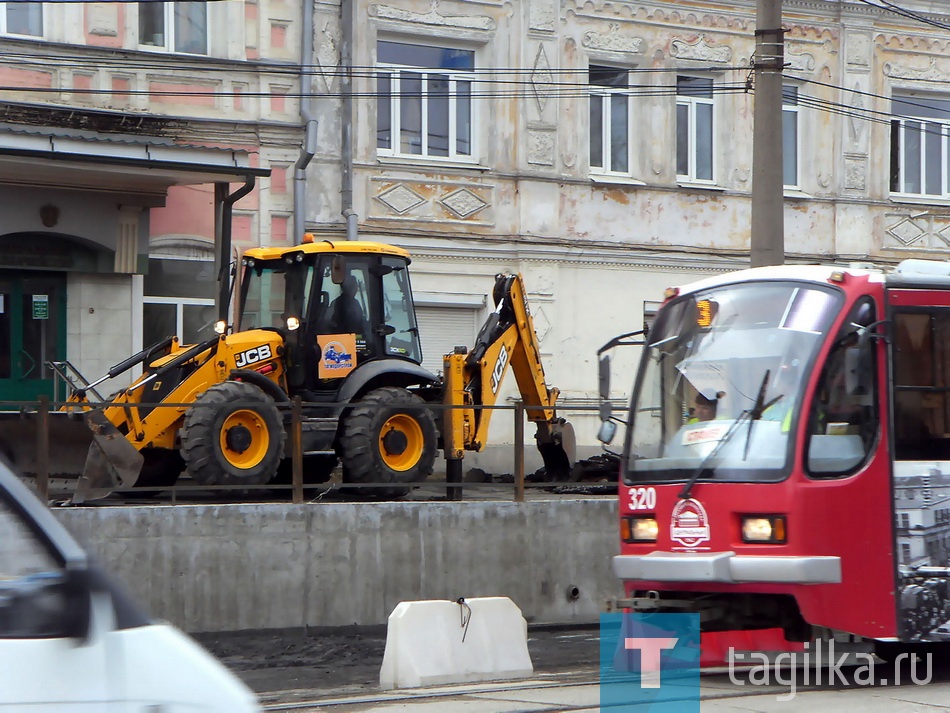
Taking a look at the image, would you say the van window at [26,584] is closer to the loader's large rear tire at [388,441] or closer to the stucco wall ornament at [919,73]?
the loader's large rear tire at [388,441]

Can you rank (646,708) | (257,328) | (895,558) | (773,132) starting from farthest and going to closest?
(257,328) < (773,132) < (895,558) < (646,708)

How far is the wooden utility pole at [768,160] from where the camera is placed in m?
13.6

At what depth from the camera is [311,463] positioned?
50.9ft

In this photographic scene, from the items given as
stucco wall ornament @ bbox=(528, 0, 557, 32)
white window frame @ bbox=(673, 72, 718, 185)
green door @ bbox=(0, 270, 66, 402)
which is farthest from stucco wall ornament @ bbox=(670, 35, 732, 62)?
green door @ bbox=(0, 270, 66, 402)

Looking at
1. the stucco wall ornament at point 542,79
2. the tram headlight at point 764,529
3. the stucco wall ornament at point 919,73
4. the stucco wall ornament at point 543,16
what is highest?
the stucco wall ornament at point 543,16

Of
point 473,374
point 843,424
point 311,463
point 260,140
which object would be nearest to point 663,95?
point 260,140

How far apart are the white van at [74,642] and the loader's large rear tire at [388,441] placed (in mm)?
10822

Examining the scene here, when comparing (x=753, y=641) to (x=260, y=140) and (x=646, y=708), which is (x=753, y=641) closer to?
(x=646, y=708)

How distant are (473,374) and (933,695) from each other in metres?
8.36

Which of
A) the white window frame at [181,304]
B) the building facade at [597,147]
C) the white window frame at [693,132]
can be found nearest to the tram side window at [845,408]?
the building facade at [597,147]

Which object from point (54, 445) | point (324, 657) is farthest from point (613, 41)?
point (324, 657)

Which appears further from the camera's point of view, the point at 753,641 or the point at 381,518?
the point at 381,518

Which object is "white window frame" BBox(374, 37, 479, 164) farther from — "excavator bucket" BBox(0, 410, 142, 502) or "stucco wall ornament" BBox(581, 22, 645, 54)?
"excavator bucket" BBox(0, 410, 142, 502)

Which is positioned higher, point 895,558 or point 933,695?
point 895,558
